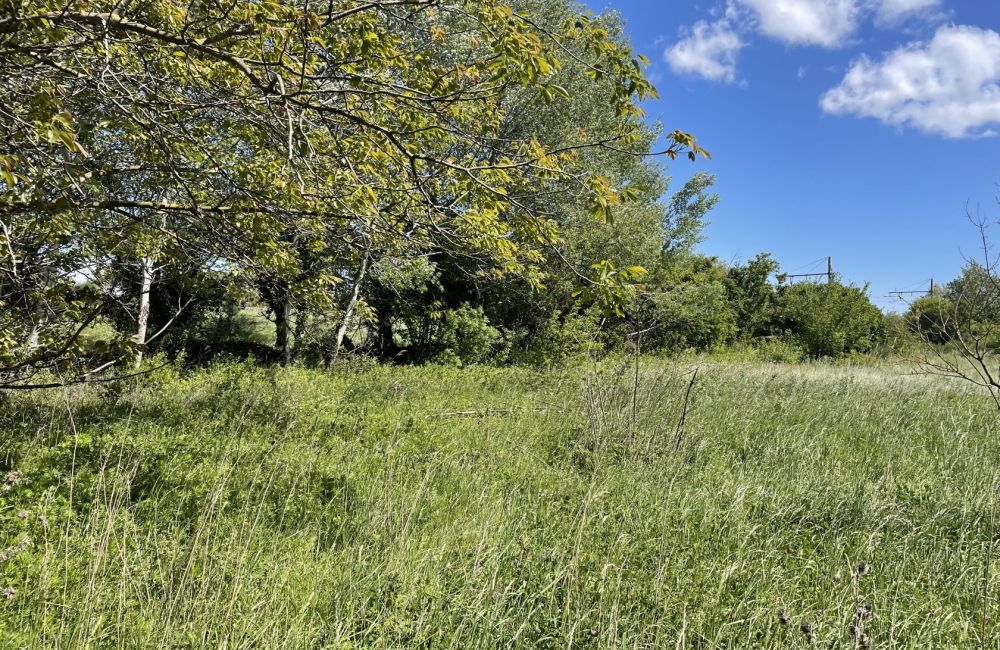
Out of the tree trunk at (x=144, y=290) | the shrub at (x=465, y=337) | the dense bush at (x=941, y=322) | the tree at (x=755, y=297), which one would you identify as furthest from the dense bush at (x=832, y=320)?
the tree trunk at (x=144, y=290)

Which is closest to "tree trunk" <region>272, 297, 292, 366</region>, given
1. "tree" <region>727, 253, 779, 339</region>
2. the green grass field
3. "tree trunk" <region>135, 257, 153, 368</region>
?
"tree trunk" <region>135, 257, 153, 368</region>

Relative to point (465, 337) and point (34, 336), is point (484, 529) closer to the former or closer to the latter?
point (34, 336)

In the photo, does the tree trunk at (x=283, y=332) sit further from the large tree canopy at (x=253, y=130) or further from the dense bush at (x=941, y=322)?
the dense bush at (x=941, y=322)

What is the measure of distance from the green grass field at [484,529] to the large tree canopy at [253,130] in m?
1.13

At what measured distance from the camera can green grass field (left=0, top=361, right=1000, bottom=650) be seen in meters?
2.09

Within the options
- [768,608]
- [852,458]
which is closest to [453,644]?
[768,608]

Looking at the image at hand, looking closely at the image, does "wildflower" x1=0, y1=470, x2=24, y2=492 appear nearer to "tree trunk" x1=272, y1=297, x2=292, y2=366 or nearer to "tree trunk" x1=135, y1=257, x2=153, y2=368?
"tree trunk" x1=135, y1=257, x2=153, y2=368

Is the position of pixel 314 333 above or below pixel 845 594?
above

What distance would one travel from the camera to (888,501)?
11.9 ft

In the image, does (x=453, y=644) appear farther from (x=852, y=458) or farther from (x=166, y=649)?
(x=852, y=458)

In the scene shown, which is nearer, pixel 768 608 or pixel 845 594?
pixel 768 608

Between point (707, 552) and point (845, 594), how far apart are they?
0.65 meters

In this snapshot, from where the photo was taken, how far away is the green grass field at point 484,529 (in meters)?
2.09

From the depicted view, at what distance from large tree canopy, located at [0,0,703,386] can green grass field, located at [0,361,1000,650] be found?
3.71 ft
